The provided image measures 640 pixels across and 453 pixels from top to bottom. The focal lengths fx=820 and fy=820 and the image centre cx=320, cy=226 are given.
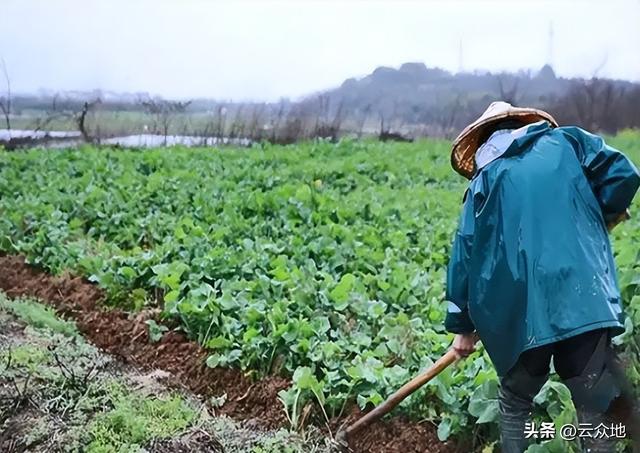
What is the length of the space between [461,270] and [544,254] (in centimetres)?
19

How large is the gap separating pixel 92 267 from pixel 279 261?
928 mm

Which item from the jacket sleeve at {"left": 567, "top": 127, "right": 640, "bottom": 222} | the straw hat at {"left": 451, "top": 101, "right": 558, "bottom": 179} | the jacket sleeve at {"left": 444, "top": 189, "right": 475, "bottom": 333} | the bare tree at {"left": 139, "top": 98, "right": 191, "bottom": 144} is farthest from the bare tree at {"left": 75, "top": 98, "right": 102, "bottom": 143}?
the jacket sleeve at {"left": 567, "top": 127, "right": 640, "bottom": 222}

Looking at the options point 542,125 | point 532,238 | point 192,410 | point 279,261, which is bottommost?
point 192,410

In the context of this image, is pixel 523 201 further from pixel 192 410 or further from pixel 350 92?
pixel 350 92

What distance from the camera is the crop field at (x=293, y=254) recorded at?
2561 mm

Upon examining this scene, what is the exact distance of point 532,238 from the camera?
1703 millimetres

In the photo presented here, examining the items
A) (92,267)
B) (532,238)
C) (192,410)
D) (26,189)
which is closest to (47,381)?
(192,410)

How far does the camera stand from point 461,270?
1.81 metres

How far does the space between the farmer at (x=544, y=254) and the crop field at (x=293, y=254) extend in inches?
10.6

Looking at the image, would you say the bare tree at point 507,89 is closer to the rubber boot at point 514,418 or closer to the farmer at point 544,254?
the farmer at point 544,254

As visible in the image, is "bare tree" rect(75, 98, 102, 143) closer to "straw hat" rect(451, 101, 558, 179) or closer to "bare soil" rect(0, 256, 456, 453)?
"bare soil" rect(0, 256, 456, 453)

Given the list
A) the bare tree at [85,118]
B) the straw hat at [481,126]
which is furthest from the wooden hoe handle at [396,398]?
the bare tree at [85,118]

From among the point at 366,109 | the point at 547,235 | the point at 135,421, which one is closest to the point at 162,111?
the point at 366,109

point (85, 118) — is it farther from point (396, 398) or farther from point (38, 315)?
point (396, 398)
